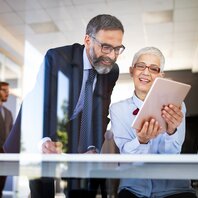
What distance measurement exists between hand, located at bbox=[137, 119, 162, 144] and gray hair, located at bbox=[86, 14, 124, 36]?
2.17 ft

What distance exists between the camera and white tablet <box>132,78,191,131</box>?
2.11 m

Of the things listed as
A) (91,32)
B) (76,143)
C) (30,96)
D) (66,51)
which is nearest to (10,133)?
(30,96)

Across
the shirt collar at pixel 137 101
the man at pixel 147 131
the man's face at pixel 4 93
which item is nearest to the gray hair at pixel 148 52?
the man at pixel 147 131

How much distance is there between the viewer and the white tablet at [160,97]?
6.92ft

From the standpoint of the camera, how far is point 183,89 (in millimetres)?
2160

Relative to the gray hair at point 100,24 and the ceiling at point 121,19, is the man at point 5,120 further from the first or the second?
the gray hair at point 100,24

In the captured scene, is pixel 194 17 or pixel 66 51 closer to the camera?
pixel 194 17

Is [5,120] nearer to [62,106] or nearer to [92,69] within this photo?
[62,106]

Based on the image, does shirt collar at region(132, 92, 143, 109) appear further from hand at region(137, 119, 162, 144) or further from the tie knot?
the tie knot

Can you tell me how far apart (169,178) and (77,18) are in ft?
3.79

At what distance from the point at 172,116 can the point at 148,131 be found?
17cm

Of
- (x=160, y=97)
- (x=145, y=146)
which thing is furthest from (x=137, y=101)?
(x=145, y=146)

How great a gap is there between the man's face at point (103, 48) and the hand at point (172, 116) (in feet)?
1.50

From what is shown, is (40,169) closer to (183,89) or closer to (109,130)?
(109,130)
